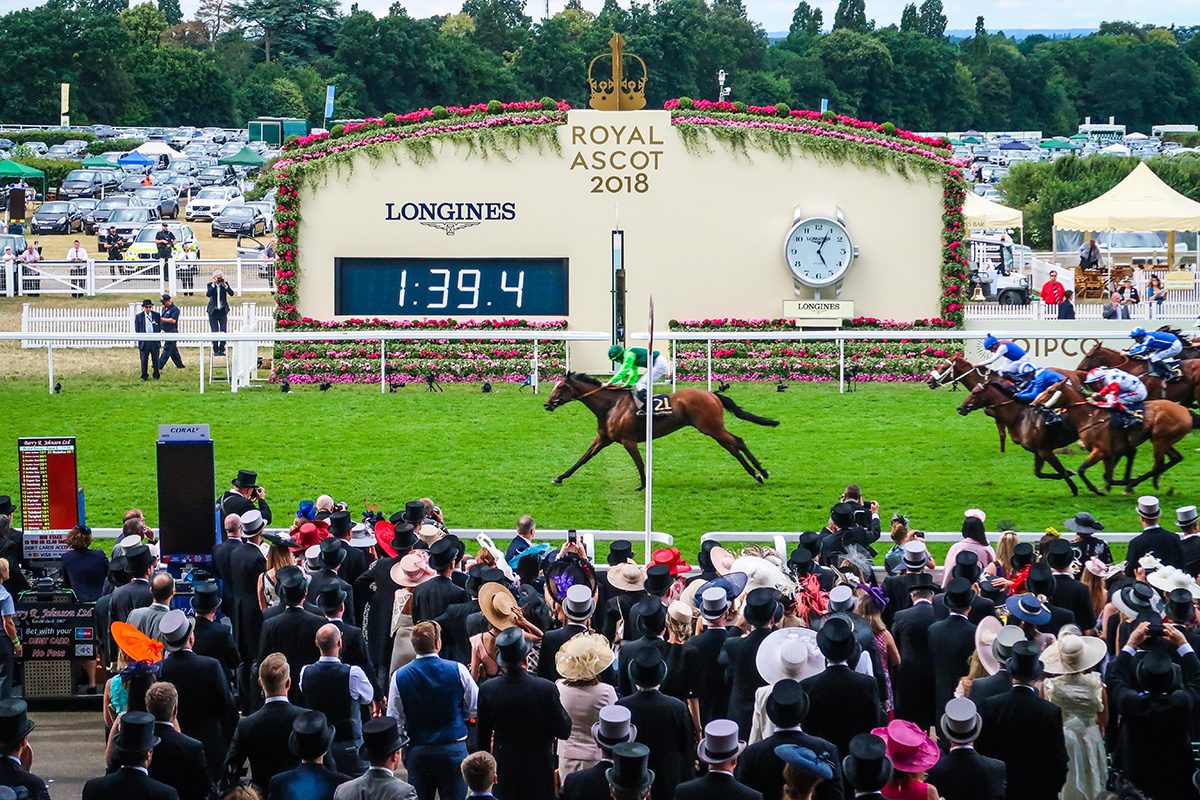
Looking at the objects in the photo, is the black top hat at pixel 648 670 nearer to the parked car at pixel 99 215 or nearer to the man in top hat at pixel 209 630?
the man in top hat at pixel 209 630

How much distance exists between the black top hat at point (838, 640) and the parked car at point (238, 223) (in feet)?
130

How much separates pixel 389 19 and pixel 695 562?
257ft

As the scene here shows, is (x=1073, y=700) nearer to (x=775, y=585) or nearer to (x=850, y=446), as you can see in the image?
(x=775, y=585)

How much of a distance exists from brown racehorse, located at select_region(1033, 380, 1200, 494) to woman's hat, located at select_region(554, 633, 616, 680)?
29.6 ft

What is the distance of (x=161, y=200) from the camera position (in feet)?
162

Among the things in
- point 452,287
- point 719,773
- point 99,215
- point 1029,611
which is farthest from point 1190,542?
point 99,215

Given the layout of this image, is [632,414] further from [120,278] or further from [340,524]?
[120,278]

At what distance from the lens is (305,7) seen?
345 ft

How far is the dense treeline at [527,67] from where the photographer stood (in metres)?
79.9

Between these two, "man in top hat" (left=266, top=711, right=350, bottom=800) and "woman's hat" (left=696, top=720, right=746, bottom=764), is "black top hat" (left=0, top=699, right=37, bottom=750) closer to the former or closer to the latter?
"man in top hat" (left=266, top=711, right=350, bottom=800)

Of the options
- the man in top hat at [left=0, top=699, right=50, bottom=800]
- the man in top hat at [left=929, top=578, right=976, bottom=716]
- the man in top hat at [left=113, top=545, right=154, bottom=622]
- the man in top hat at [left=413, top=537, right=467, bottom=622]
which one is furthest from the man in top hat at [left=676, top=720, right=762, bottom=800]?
the man in top hat at [left=113, top=545, right=154, bottom=622]

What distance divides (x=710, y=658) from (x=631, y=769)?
1.69m

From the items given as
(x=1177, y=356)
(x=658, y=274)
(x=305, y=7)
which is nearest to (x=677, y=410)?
(x=1177, y=356)

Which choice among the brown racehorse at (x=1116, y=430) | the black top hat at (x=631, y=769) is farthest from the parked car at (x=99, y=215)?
the black top hat at (x=631, y=769)
